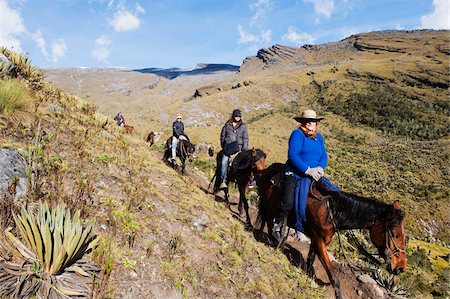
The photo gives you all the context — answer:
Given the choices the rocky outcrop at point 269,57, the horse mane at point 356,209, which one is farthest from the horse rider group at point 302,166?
the rocky outcrop at point 269,57

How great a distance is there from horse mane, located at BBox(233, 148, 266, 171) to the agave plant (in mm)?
6262

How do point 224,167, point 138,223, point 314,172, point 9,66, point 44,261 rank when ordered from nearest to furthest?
point 44,261 → point 138,223 → point 314,172 → point 9,66 → point 224,167

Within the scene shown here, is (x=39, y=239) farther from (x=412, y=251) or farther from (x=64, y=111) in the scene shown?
(x=412, y=251)

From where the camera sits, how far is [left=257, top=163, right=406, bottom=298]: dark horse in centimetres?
543

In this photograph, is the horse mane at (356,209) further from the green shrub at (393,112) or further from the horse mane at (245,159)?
the green shrub at (393,112)

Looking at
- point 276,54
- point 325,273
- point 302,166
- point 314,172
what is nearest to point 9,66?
point 302,166

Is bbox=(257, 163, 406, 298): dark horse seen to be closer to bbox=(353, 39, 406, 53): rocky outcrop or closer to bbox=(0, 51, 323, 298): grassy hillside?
bbox=(0, 51, 323, 298): grassy hillside

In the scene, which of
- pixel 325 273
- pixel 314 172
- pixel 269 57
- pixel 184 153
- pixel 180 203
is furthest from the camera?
pixel 269 57

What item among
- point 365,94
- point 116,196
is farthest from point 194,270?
point 365,94

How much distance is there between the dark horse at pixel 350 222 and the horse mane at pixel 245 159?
10.4 ft

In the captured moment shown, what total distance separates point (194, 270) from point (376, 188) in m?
23.3

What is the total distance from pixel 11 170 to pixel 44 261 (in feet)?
6.43

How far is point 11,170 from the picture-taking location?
4.76 metres

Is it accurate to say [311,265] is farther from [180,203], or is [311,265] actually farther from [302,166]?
[180,203]
